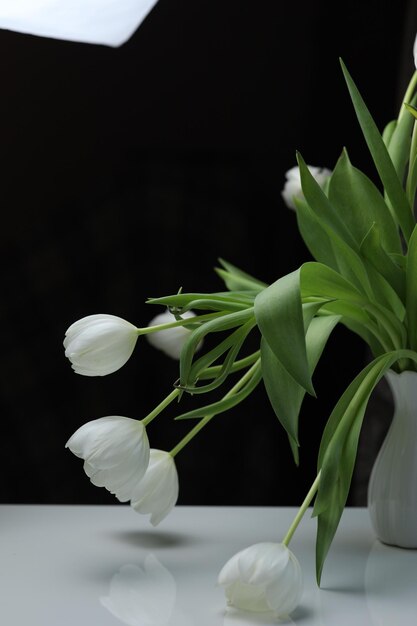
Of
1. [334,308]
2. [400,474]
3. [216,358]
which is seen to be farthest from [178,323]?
[400,474]

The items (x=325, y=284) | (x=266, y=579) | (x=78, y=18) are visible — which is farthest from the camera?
(x=78, y=18)

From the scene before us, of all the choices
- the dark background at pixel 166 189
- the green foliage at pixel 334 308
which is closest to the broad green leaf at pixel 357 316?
the green foliage at pixel 334 308

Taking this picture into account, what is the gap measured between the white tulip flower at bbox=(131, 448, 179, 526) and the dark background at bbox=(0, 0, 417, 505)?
1.83ft

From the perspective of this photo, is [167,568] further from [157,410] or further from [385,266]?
[385,266]

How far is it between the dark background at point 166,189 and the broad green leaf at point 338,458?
655 millimetres

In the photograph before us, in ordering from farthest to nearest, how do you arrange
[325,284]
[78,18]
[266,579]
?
[78,18]
[325,284]
[266,579]

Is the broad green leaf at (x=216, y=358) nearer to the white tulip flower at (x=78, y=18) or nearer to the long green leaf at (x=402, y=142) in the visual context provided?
the long green leaf at (x=402, y=142)

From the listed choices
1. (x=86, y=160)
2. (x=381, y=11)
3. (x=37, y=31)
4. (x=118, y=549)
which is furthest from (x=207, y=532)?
(x=381, y=11)

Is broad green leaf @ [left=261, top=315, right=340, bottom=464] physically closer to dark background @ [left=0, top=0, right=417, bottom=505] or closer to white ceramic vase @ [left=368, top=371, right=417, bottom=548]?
white ceramic vase @ [left=368, top=371, right=417, bottom=548]

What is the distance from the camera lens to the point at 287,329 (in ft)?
2.22

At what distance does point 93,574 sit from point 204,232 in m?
0.74

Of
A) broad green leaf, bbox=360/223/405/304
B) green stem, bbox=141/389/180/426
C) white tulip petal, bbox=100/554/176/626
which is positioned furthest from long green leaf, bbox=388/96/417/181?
white tulip petal, bbox=100/554/176/626

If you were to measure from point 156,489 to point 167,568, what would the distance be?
72mm

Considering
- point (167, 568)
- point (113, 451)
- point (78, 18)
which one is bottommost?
point (167, 568)
